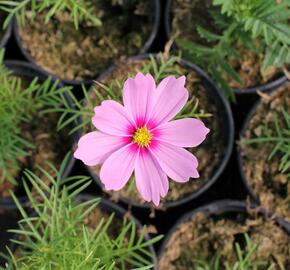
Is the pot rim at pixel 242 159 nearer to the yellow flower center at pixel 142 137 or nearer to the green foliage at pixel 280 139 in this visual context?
the green foliage at pixel 280 139

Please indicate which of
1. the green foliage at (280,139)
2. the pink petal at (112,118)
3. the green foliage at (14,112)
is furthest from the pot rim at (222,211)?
the pink petal at (112,118)

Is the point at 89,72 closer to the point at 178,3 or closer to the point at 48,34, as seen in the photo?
the point at 48,34

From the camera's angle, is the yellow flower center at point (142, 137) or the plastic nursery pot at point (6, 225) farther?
the plastic nursery pot at point (6, 225)

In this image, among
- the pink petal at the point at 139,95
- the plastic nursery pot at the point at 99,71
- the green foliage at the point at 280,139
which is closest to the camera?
the pink petal at the point at 139,95

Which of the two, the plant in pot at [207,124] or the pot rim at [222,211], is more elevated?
the plant in pot at [207,124]

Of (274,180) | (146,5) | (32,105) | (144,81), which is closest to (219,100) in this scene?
(274,180)

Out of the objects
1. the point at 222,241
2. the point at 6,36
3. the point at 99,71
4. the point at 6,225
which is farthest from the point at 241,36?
the point at 6,225

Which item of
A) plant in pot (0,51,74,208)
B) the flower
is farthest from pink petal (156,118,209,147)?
plant in pot (0,51,74,208)
